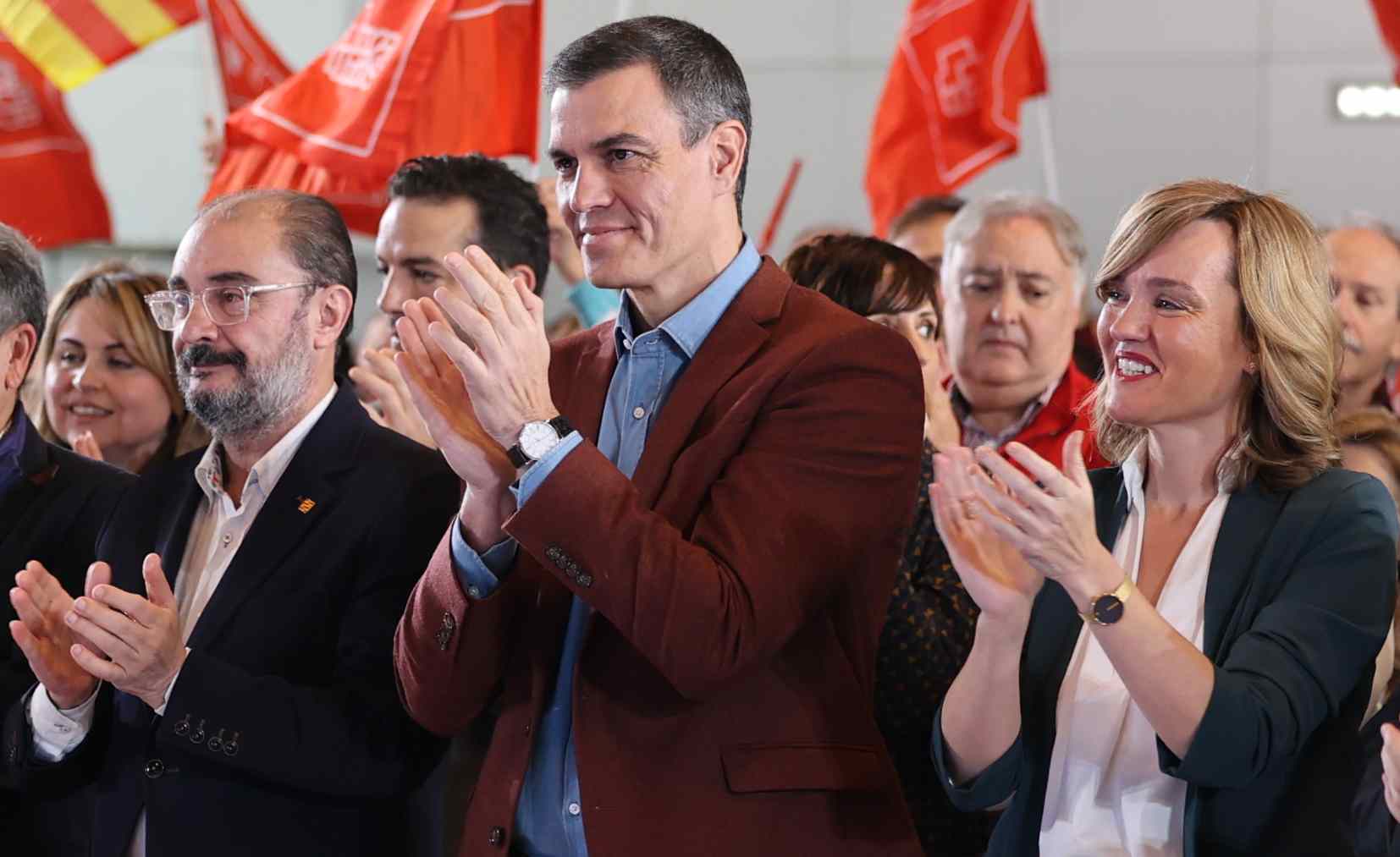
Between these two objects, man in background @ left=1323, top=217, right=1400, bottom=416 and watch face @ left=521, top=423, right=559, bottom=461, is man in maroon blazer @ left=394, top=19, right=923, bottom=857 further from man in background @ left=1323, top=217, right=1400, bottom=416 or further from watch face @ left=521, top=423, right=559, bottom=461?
man in background @ left=1323, top=217, right=1400, bottom=416

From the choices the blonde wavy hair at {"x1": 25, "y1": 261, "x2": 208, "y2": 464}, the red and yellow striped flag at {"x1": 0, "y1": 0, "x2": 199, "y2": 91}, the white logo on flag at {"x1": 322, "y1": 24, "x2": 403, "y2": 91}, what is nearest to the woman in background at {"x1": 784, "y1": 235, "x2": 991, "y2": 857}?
the blonde wavy hair at {"x1": 25, "y1": 261, "x2": 208, "y2": 464}

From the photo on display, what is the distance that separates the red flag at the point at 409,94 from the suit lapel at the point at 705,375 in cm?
223

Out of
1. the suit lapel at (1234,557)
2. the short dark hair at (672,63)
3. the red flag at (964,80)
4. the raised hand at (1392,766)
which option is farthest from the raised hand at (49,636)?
the red flag at (964,80)

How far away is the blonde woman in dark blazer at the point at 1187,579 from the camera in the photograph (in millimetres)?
2012

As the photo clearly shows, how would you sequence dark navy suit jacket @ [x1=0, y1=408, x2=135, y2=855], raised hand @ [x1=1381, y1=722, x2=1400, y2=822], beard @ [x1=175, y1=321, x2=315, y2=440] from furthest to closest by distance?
dark navy suit jacket @ [x1=0, y1=408, x2=135, y2=855]
beard @ [x1=175, y1=321, x2=315, y2=440]
raised hand @ [x1=1381, y1=722, x2=1400, y2=822]

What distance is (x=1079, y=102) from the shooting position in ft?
28.1

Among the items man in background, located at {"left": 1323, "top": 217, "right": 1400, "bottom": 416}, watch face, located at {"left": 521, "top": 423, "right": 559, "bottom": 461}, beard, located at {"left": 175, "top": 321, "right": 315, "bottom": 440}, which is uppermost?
watch face, located at {"left": 521, "top": 423, "right": 559, "bottom": 461}

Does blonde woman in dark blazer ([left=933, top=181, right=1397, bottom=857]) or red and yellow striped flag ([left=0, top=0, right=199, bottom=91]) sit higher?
red and yellow striped flag ([left=0, top=0, right=199, bottom=91])

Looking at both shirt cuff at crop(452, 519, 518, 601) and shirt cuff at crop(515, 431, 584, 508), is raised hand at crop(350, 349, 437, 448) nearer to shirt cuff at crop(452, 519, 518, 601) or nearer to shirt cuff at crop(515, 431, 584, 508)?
shirt cuff at crop(452, 519, 518, 601)

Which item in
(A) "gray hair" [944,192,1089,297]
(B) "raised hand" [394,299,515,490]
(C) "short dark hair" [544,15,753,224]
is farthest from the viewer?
(A) "gray hair" [944,192,1089,297]

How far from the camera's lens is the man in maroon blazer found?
6.55 feet

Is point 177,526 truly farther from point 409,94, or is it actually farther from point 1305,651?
point 409,94

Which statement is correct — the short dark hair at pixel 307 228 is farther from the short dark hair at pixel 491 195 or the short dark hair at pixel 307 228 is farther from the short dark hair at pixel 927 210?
the short dark hair at pixel 927 210

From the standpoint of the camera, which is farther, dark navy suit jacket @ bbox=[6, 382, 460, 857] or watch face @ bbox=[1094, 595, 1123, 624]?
dark navy suit jacket @ bbox=[6, 382, 460, 857]
